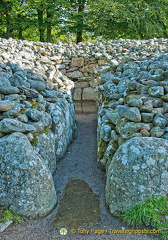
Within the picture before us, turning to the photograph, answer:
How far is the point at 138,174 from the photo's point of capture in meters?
3.28

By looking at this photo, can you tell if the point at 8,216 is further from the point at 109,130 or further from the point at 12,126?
the point at 109,130

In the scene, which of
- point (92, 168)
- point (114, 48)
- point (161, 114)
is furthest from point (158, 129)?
point (114, 48)

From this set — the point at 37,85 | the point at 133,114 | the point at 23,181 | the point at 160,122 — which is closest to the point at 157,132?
the point at 160,122

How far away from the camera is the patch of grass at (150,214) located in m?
3.03

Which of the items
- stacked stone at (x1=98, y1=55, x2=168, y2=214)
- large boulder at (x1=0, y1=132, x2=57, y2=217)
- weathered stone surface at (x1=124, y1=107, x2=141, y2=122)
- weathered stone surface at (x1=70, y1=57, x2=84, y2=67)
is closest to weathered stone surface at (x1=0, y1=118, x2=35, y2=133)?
large boulder at (x1=0, y1=132, x2=57, y2=217)

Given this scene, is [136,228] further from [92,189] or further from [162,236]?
[92,189]

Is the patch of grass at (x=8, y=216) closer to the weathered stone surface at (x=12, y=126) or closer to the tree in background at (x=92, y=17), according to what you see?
the weathered stone surface at (x=12, y=126)

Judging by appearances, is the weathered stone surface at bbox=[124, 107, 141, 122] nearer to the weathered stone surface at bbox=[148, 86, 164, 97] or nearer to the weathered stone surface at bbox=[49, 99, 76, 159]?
the weathered stone surface at bbox=[148, 86, 164, 97]

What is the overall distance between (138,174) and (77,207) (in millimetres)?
A: 1189

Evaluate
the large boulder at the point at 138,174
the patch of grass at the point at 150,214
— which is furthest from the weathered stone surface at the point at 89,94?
the patch of grass at the point at 150,214

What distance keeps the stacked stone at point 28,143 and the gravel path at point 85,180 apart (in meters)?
0.22

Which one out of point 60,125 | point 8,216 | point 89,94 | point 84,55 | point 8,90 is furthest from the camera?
point 89,94

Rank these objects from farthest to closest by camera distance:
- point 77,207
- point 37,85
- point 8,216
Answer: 1. point 37,85
2. point 77,207
3. point 8,216

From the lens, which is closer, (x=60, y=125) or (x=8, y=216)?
(x=8, y=216)
